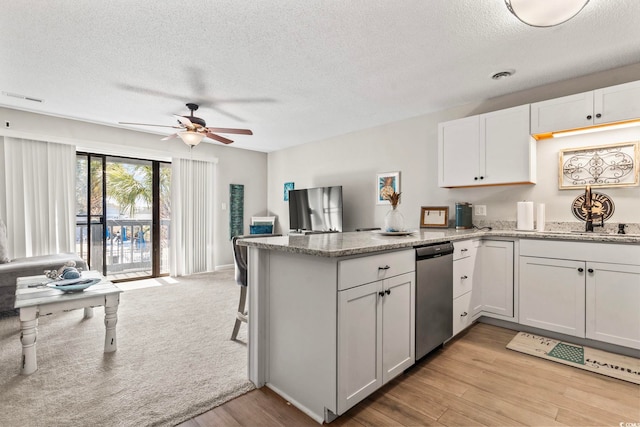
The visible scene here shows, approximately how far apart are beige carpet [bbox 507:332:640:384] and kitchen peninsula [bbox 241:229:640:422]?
0.65 feet

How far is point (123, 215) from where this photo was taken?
489 cm

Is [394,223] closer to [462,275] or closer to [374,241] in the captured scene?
[374,241]

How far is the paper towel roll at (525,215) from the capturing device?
9.86 ft

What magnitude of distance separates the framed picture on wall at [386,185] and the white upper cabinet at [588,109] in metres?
1.71

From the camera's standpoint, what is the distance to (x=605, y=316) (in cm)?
231

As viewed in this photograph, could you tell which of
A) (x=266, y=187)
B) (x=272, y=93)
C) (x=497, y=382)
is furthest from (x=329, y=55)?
(x=266, y=187)

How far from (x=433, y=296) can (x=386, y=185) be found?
241 centimetres

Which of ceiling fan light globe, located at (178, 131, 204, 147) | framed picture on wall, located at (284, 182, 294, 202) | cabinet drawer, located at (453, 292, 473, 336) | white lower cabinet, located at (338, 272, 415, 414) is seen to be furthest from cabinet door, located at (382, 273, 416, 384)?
framed picture on wall, located at (284, 182, 294, 202)

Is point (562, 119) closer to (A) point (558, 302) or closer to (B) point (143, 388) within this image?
(A) point (558, 302)

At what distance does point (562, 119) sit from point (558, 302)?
1.62 m

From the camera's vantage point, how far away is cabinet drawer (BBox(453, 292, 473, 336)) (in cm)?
249

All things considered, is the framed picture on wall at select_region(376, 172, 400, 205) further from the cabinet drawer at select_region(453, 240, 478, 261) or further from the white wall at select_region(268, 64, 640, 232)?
the cabinet drawer at select_region(453, 240, 478, 261)

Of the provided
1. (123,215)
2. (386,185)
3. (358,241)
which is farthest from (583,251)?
(123,215)

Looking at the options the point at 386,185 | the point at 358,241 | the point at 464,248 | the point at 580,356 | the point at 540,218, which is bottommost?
the point at 580,356
